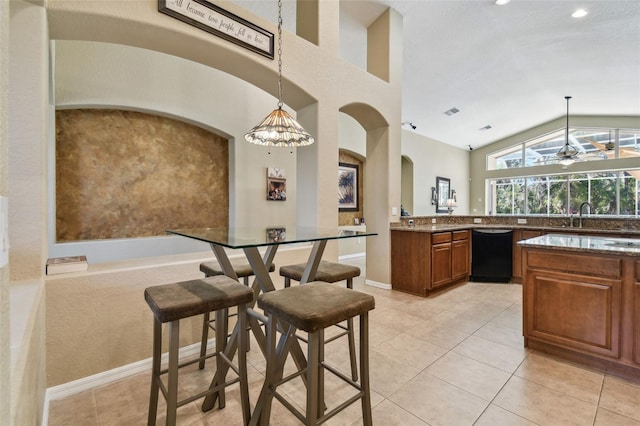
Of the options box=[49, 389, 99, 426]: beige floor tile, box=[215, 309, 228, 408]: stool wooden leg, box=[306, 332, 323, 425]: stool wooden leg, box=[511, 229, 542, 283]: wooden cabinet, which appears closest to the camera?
box=[306, 332, 323, 425]: stool wooden leg

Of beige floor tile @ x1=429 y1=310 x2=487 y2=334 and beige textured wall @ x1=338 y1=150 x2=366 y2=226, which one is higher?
beige textured wall @ x1=338 y1=150 x2=366 y2=226

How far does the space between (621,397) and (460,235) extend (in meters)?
2.69

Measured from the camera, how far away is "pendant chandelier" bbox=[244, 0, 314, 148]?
7.47ft

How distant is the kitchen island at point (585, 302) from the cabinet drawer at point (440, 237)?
1.37 meters

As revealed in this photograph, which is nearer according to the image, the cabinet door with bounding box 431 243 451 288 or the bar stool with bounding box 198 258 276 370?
A: the bar stool with bounding box 198 258 276 370

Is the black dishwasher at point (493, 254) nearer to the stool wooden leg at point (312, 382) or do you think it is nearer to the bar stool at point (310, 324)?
the bar stool at point (310, 324)

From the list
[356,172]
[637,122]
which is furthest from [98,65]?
[637,122]

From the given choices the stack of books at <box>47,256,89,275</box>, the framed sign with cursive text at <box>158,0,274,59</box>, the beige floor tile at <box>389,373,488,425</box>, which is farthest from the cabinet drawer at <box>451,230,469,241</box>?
the stack of books at <box>47,256,89,275</box>

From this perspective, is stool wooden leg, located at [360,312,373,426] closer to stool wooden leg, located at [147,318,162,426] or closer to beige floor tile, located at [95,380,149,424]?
stool wooden leg, located at [147,318,162,426]

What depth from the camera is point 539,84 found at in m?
6.60

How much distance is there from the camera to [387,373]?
7.05ft

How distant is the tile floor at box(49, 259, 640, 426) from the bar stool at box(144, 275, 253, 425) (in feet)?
1.07

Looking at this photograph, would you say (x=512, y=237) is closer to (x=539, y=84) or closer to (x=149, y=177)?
(x=539, y=84)

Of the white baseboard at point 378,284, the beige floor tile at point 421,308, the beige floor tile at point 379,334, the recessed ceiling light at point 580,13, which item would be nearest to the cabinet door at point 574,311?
the beige floor tile at point 421,308
